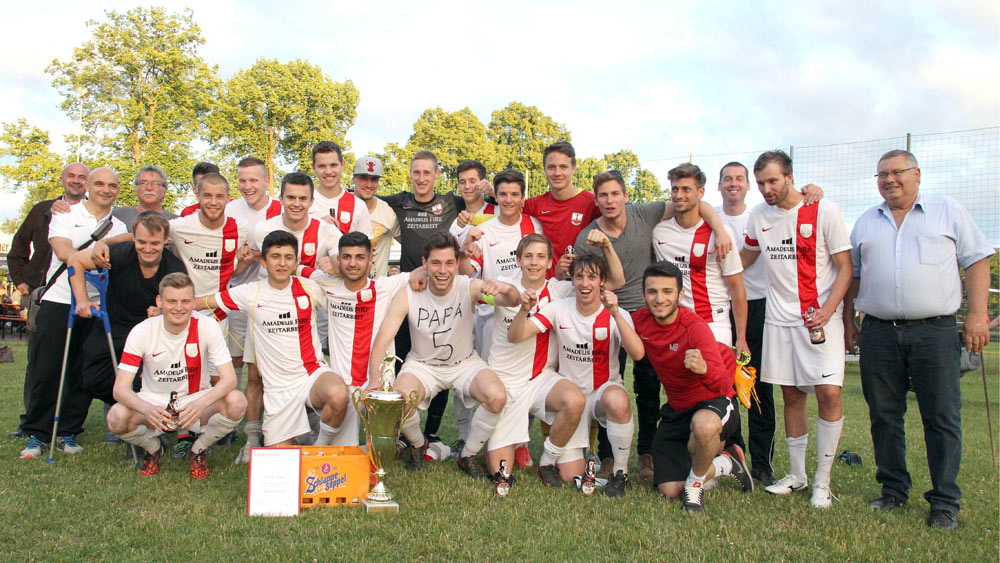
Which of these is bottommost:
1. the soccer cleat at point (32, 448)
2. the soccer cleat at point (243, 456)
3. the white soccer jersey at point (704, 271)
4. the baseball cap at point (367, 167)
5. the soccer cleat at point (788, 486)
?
the soccer cleat at point (788, 486)

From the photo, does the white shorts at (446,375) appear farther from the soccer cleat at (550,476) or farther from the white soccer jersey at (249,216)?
the white soccer jersey at (249,216)

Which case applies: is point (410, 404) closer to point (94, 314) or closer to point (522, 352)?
point (522, 352)

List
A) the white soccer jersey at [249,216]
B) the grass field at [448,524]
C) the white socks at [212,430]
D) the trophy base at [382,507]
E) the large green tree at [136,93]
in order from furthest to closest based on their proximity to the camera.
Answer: the large green tree at [136,93], the white soccer jersey at [249,216], the white socks at [212,430], the trophy base at [382,507], the grass field at [448,524]

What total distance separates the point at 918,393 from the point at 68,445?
6565mm

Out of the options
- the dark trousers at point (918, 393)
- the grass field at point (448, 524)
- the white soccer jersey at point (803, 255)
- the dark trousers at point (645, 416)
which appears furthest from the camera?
the dark trousers at point (645, 416)

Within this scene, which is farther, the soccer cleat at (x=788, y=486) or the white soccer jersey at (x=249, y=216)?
the white soccer jersey at (x=249, y=216)

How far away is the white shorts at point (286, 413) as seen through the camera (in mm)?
4871

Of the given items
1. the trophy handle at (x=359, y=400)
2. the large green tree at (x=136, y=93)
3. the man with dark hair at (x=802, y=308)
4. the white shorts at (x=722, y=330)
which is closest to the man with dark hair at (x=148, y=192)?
the trophy handle at (x=359, y=400)

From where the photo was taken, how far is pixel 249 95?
2603 centimetres

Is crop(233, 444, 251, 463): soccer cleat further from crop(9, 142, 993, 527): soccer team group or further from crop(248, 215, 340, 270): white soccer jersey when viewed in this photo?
crop(248, 215, 340, 270): white soccer jersey

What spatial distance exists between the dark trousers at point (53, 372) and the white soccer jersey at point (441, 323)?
2791mm

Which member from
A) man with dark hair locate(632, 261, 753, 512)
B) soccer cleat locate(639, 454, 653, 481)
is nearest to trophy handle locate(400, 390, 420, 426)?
man with dark hair locate(632, 261, 753, 512)

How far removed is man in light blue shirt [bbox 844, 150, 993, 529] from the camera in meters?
4.18

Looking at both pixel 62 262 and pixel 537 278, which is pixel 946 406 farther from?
pixel 62 262
